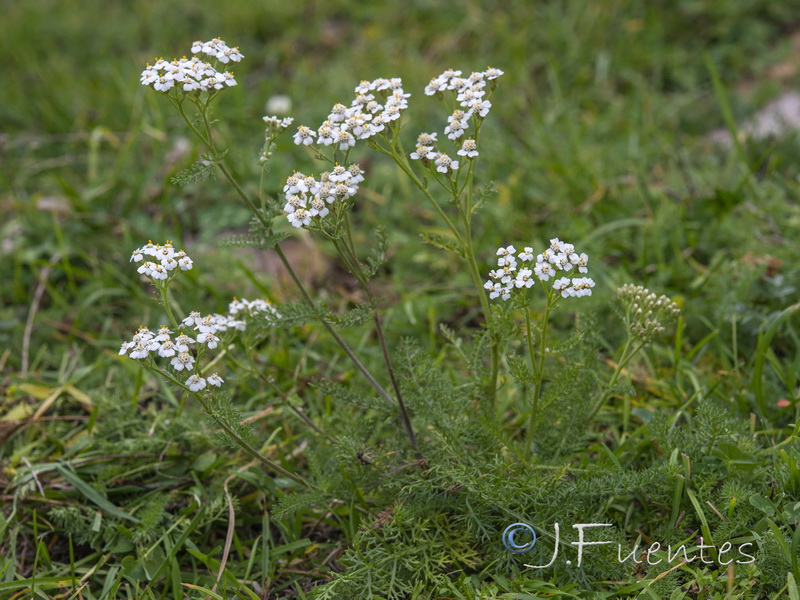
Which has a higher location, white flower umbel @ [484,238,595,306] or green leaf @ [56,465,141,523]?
white flower umbel @ [484,238,595,306]

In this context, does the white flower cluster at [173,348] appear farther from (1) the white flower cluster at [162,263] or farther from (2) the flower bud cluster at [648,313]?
(2) the flower bud cluster at [648,313]

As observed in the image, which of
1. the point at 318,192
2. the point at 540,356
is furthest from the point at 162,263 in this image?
the point at 540,356

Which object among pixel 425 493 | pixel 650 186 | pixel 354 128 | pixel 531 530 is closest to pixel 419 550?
pixel 425 493

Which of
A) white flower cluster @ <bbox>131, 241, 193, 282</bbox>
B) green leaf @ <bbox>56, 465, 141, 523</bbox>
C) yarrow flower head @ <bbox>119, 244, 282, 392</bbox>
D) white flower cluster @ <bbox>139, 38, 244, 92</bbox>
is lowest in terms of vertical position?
green leaf @ <bbox>56, 465, 141, 523</bbox>

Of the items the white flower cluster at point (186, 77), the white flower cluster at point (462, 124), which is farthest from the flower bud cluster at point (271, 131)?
the white flower cluster at point (462, 124)

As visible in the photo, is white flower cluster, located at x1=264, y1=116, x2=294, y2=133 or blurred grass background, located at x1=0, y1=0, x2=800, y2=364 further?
blurred grass background, located at x1=0, y1=0, x2=800, y2=364

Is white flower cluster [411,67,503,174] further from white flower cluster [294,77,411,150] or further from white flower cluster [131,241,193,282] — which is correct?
white flower cluster [131,241,193,282]
